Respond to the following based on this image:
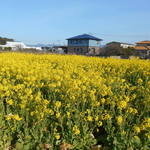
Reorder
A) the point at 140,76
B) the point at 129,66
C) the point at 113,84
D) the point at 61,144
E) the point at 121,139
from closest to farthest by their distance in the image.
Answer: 1. the point at 121,139
2. the point at 61,144
3. the point at 113,84
4. the point at 140,76
5. the point at 129,66

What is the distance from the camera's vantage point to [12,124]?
3418 mm

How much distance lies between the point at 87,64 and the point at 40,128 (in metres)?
5.06

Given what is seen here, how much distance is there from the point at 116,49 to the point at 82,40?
17790 mm

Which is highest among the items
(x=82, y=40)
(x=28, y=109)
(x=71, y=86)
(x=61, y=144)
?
(x=82, y=40)

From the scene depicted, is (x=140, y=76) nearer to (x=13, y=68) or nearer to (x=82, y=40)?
(x=13, y=68)

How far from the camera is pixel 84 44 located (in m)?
59.6

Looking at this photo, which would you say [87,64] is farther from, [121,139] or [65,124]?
[121,139]

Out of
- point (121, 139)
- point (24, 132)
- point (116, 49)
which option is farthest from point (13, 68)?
point (116, 49)

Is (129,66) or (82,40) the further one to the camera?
(82,40)

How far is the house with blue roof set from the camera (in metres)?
59.1

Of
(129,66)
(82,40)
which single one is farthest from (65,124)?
(82,40)

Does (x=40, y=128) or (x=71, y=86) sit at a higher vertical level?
(x=71, y=86)

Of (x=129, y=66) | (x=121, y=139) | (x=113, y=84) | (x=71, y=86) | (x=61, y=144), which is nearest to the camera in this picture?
(x=121, y=139)

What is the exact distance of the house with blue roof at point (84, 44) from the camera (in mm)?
59062
